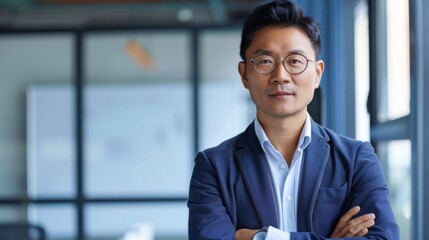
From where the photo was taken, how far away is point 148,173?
263 inches

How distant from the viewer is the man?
1.54m

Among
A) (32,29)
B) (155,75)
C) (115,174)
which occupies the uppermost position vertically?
(32,29)

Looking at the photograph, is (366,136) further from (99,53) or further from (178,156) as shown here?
(99,53)

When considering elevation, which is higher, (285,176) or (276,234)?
(285,176)

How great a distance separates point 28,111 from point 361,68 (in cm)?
376

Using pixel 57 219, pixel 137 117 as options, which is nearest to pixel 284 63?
pixel 137 117

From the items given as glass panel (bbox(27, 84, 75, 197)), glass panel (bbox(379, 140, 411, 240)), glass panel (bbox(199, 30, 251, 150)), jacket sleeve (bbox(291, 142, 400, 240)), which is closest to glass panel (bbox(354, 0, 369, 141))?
glass panel (bbox(379, 140, 411, 240))

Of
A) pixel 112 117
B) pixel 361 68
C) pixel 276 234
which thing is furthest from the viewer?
pixel 112 117

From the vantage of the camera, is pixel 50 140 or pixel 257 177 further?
pixel 50 140

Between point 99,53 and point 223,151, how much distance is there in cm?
531

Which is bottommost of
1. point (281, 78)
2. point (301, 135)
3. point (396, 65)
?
point (301, 135)

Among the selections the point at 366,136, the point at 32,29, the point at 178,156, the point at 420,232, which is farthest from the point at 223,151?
the point at 32,29

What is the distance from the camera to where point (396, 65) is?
317 cm

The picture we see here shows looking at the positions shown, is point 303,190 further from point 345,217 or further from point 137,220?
point 137,220
